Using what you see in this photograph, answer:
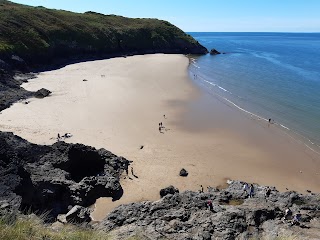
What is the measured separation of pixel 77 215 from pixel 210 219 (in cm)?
682

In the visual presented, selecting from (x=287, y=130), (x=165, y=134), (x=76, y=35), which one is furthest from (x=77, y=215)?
(x=76, y=35)

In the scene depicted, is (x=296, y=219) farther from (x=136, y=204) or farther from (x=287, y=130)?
(x=287, y=130)

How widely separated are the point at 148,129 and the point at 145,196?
1321 centimetres

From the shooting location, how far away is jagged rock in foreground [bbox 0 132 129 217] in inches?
695

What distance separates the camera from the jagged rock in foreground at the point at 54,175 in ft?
57.9

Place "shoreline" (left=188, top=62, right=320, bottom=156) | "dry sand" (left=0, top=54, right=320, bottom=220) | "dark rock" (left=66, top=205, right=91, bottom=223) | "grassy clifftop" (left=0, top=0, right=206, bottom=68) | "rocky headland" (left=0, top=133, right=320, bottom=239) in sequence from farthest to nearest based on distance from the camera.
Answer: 1. "grassy clifftop" (left=0, top=0, right=206, bottom=68)
2. "shoreline" (left=188, top=62, right=320, bottom=156)
3. "dry sand" (left=0, top=54, right=320, bottom=220)
4. "dark rock" (left=66, top=205, right=91, bottom=223)
5. "rocky headland" (left=0, top=133, right=320, bottom=239)

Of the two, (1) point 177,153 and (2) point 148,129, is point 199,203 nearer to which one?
(1) point 177,153

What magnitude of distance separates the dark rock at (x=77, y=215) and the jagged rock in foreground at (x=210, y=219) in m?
1.55

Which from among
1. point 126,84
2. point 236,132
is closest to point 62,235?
point 236,132

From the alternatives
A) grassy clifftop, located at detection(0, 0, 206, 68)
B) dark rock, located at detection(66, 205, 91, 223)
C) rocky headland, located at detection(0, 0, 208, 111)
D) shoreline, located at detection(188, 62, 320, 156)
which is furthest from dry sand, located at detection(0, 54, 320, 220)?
grassy clifftop, located at detection(0, 0, 206, 68)

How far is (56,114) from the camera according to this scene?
3781 centimetres

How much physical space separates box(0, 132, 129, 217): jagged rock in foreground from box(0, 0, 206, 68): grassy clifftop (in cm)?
3906

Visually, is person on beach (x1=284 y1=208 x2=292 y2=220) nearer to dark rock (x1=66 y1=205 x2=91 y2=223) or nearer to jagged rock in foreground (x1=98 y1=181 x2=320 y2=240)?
jagged rock in foreground (x1=98 y1=181 x2=320 y2=240)

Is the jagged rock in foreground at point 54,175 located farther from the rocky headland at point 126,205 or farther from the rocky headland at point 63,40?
the rocky headland at point 63,40
